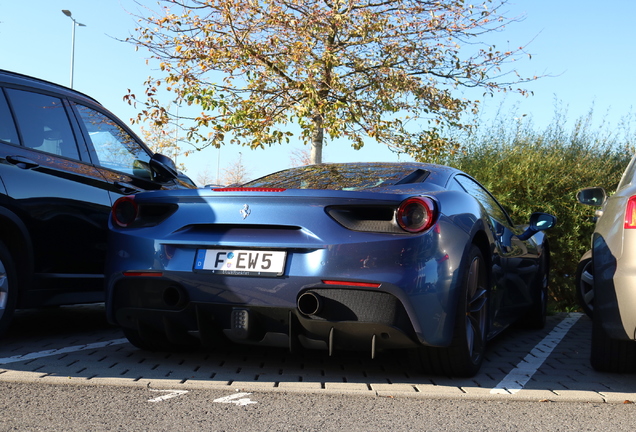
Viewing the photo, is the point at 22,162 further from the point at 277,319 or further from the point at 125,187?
the point at 277,319

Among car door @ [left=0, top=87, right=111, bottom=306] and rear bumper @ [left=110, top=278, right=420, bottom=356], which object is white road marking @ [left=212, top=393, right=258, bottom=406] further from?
car door @ [left=0, top=87, right=111, bottom=306]

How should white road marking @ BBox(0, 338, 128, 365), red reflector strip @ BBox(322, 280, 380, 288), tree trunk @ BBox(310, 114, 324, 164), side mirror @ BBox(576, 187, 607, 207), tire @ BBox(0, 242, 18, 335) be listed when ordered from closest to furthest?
1. red reflector strip @ BBox(322, 280, 380, 288)
2. white road marking @ BBox(0, 338, 128, 365)
3. tire @ BBox(0, 242, 18, 335)
4. side mirror @ BBox(576, 187, 607, 207)
5. tree trunk @ BBox(310, 114, 324, 164)

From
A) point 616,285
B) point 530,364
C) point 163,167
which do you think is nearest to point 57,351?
point 163,167

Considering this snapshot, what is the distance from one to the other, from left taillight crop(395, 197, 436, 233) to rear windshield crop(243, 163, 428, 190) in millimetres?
350

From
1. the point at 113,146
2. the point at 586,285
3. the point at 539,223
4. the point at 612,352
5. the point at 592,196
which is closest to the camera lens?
the point at 612,352

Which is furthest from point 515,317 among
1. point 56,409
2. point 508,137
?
point 508,137

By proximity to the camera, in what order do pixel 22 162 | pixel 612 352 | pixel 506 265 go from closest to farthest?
pixel 612 352
pixel 22 162
pixel 506 265

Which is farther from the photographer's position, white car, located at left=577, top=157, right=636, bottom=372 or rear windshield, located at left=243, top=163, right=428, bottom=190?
rear windshield, located at left=243, top=163, right=428, bottom=190

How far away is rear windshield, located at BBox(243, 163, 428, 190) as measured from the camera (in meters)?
4.16

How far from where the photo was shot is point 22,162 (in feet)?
15.5

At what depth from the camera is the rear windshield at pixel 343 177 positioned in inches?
164

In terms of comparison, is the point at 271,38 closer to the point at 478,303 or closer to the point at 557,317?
the point at 557,317

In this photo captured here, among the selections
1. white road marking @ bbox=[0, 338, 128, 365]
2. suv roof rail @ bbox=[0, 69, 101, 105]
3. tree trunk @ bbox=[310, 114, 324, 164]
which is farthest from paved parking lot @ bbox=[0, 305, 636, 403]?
tree trunk @ bbox=[310, 114, 324, 164]

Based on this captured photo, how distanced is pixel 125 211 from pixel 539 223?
10.5 ft
